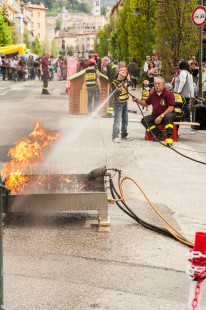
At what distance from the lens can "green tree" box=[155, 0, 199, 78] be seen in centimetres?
2106

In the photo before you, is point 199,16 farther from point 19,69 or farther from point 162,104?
point 19,69

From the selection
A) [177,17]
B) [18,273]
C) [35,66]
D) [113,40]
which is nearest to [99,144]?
[18,273]

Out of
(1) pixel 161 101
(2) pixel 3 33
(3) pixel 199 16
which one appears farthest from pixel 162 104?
(2) pixel 3 33

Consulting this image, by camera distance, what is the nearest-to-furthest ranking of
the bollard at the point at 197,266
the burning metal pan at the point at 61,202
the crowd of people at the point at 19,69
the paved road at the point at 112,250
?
the bollard at the point at 197,266, the paved road at the point at 112,250, the burning metal pan at the point at 61,202, the crowd of people at the point at 19,69

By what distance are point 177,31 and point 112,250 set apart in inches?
687

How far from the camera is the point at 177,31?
69.8ft

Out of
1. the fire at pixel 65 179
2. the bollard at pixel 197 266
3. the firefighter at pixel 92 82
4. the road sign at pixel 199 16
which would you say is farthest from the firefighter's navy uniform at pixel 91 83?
the bollard at pixel 197 266

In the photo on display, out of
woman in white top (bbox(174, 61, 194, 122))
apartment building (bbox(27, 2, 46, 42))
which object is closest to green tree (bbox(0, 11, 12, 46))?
woman in white top (bbox(174, 61, 194, 122))

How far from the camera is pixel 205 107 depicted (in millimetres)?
14164

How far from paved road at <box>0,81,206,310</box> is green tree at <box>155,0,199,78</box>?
40.2 ft

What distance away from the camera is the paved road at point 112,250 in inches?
159

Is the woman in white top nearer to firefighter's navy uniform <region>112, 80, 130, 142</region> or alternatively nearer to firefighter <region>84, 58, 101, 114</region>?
firefighter's navy uniform <region>112, 80, 130, 142</region>

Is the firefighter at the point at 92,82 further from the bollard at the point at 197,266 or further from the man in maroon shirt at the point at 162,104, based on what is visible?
the bollard at the point at 197,266

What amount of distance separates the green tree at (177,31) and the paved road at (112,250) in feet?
40.2
